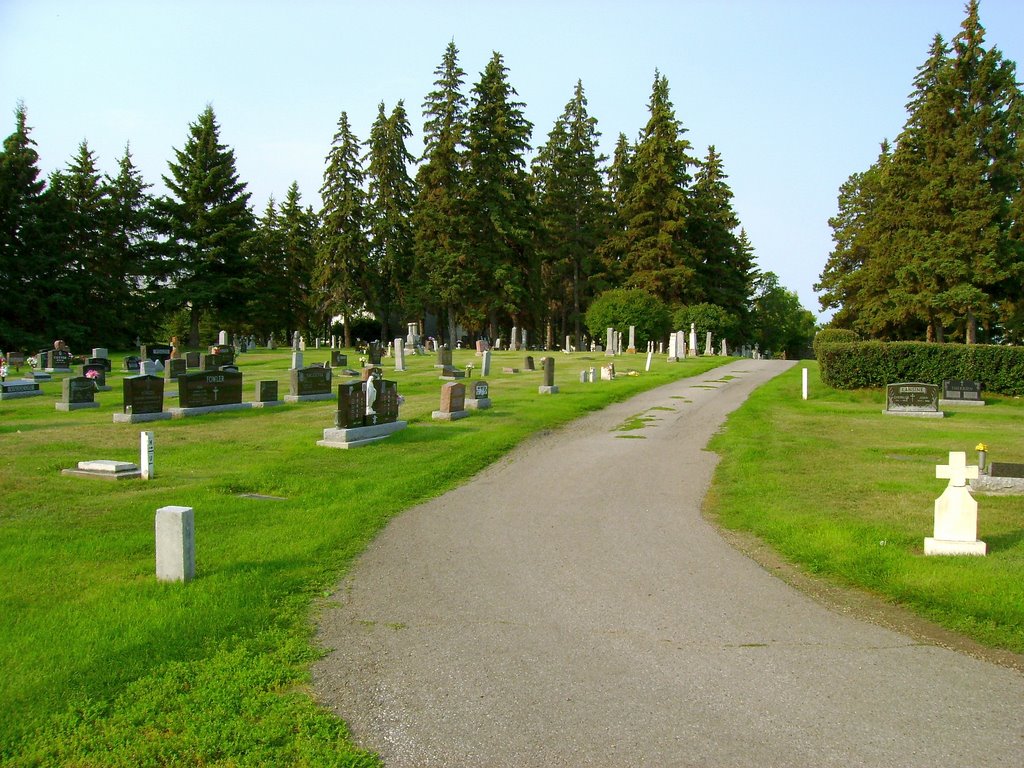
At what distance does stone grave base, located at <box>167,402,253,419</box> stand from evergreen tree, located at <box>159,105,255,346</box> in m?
37.9

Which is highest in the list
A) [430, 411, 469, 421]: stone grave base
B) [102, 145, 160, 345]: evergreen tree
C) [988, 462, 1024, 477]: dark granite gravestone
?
[102, 145, 160, 345]: evergreen tree

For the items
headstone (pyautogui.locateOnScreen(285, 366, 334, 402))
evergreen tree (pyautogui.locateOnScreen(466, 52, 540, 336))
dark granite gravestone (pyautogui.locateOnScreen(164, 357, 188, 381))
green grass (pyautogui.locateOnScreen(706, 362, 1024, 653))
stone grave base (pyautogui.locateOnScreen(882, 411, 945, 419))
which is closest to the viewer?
green grass (pyautogui.locateOnScreen(706, 362, 1024, 653))

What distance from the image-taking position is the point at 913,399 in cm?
2156

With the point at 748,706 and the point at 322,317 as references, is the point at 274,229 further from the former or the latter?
the point at 748,706

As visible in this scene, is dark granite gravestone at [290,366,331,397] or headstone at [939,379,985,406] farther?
headstone at [939,379,985,406]

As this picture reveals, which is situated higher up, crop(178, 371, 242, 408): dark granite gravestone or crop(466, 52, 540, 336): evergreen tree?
crop(466, 52, 540, 336): evergreen tree

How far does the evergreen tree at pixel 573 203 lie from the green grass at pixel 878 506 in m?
45.9

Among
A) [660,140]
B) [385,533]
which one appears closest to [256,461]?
[385,533]

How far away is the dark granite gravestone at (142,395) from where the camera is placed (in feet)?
56.8

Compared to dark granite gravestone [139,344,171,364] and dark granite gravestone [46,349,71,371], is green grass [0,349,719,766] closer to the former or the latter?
dark granite gravestone [46,349,71,371]

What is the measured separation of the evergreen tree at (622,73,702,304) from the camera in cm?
6078

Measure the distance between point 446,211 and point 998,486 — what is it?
4903cm

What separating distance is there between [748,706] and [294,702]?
2.74 m

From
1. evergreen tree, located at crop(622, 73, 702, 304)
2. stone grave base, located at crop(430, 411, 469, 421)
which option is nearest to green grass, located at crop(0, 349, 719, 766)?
stone grave base, located at crop(430, 411, 469, 421)
